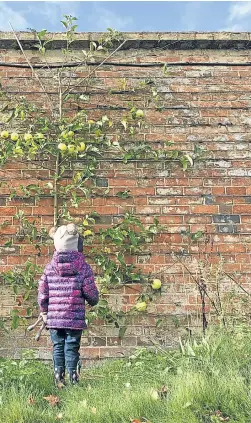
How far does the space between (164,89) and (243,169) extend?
108 centimetres

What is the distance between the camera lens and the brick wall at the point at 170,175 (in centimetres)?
453

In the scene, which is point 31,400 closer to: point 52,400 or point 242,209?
point 52,400

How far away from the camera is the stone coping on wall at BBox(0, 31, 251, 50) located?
16.8 feet

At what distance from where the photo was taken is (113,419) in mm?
2871

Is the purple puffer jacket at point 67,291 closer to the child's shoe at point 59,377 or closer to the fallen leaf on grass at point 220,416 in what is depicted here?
the child's shoe at point 59,377

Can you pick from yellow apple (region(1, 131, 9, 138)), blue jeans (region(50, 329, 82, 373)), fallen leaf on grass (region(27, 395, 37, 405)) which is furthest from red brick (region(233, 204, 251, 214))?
fallen leaf on grass (region(27, 395, 37, 405))

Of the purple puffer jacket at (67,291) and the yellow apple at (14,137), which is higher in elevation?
the yellow apple at (14,137)

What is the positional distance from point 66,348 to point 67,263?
595 millimetres

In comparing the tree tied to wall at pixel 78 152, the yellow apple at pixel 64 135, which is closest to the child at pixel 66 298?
the tree tied to wall at pixel 78 152

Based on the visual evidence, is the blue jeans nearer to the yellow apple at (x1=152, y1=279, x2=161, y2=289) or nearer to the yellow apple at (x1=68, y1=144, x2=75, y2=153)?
the yellow apple at (x1=152, y1=279, x2=161, y2=289)

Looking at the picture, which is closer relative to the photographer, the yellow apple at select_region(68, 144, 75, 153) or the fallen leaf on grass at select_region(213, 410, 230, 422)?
the fallen leaf on grass at select_region(213, 410, 230, 422)

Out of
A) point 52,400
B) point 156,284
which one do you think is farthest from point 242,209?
point 52,400

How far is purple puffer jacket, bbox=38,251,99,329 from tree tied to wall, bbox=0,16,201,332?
64cm

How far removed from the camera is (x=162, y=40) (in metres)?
5.16
